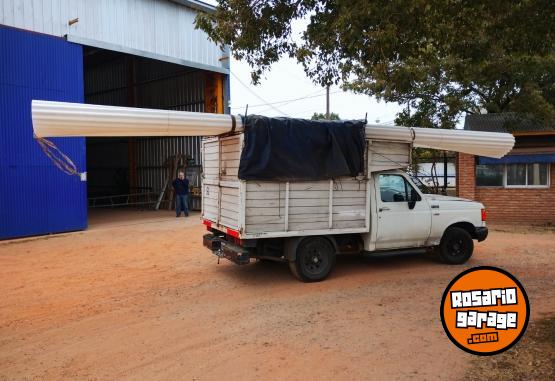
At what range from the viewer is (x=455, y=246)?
29.4 feet

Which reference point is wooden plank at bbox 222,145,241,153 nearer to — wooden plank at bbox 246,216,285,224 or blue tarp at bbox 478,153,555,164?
wooden plank at bbox 246,216,285,224

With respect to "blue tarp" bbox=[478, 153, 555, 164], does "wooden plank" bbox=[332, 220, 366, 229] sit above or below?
below

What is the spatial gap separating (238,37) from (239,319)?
4237 mm

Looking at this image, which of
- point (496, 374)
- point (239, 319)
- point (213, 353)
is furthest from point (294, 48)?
point (496, 374)

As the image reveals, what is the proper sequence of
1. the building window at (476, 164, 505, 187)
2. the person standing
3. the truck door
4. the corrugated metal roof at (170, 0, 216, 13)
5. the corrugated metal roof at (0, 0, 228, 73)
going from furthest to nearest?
the person standing
the corrugated metal roof at (170, 0, 216, 13)
the building window at (476, 164, 505, 187)
the corrugated metal roof at (0, 0, 228, 73)
the truck door

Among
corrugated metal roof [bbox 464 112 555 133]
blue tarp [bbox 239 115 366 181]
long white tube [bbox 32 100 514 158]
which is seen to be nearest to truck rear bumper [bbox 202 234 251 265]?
blue tarp [bbox 239 115 366 181]

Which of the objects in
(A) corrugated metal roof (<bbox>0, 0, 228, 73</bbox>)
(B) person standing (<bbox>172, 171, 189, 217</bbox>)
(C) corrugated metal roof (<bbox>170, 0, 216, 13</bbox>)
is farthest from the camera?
(B) person standing (<bbox>172, 171, 189, 217</bbox>)

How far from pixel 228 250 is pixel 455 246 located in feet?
14.6

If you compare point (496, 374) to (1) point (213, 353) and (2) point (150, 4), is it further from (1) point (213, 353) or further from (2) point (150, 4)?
(2) point (150, 4)

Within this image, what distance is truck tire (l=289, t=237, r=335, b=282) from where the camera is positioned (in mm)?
7555

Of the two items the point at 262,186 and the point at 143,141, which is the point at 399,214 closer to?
the point at 262,186

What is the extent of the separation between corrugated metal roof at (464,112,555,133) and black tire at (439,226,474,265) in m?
8.33

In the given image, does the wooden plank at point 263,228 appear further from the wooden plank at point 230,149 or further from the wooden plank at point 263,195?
the wooden plank at point 230,149

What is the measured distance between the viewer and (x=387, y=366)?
4469 mm
